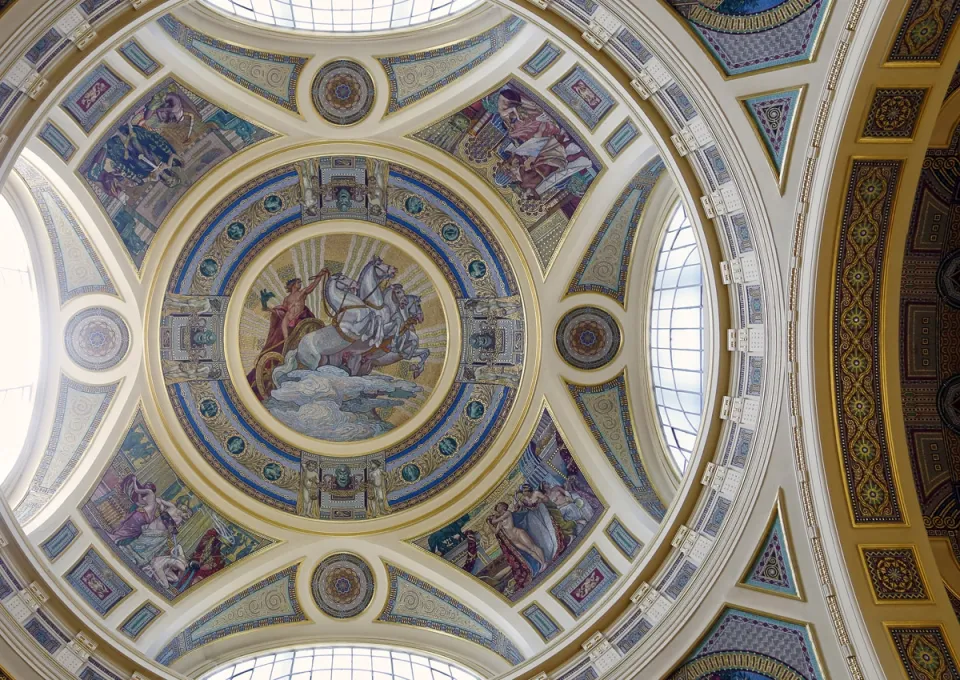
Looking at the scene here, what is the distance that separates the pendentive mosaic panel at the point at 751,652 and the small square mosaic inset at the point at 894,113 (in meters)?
7.33

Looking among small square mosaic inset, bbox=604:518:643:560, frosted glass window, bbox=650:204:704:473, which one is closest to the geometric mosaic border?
frosted glass window, bbox=650:204:704:473

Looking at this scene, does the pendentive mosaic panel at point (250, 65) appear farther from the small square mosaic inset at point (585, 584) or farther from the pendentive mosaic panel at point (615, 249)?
the small square mosaic inset at point (585, 584)

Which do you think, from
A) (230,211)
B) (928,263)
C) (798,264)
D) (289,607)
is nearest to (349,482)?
(289,607)

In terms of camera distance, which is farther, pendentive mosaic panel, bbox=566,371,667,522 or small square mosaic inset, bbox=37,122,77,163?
pendentive mosaic panel, bbox=566,371,667,522

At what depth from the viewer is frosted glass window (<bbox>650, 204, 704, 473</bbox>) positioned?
16.3m

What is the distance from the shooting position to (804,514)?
39.3 ft

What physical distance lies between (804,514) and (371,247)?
11.7m

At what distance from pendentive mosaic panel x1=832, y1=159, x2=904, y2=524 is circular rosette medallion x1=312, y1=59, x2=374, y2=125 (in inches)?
419

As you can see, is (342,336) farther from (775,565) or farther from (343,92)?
(775,565)

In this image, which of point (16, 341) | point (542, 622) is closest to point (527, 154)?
point (542, 622)

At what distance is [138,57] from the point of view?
1509 cm

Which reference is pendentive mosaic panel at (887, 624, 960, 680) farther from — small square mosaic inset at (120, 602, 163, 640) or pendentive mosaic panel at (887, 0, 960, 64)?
small square mosaic inset at (120, 602, 163, 640)

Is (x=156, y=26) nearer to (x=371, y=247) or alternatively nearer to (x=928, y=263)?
(x=371, y=247)

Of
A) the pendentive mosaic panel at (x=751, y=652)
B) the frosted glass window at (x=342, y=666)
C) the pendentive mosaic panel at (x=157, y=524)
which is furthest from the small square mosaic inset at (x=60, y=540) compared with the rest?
the pendentive mosaic panel at (x=751, y=652)
